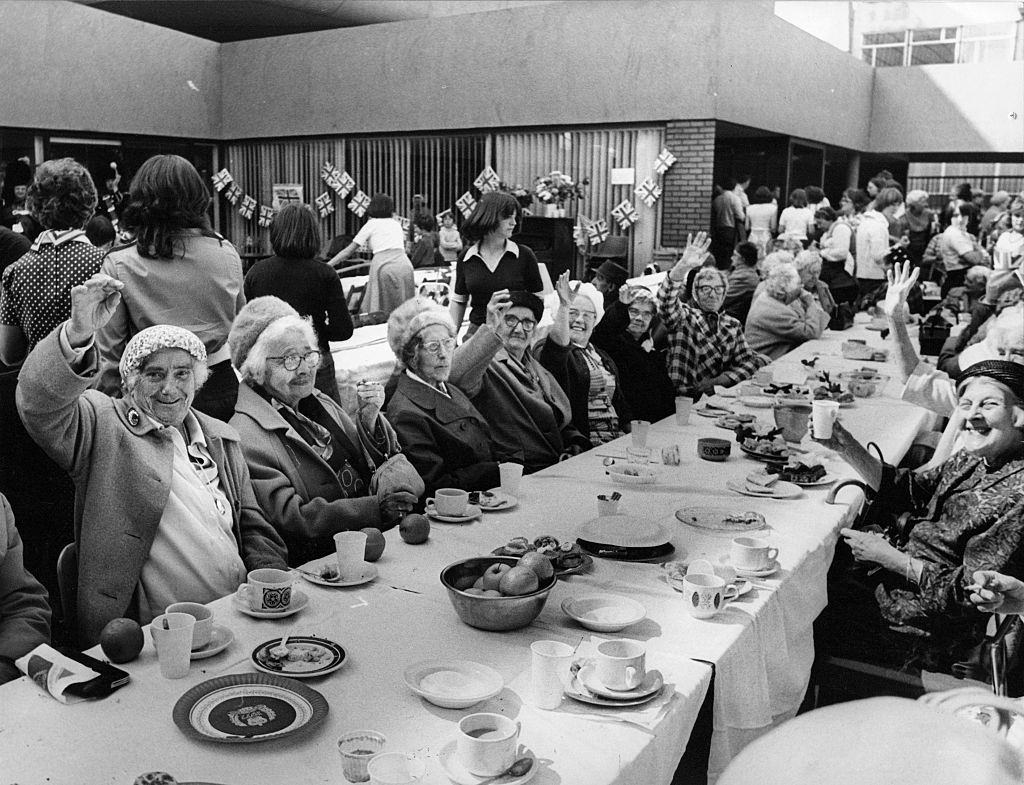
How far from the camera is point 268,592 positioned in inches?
84.3

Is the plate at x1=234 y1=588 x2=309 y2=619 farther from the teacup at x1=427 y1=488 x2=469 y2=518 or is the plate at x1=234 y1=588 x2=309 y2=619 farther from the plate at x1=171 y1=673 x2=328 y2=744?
the teacup at x1=427 y1=488 x2=469 y2=518

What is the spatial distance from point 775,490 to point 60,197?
272 centimetres

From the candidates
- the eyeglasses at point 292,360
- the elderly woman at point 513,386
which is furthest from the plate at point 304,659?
the elderly woman at point 513,386

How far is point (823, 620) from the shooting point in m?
3.17

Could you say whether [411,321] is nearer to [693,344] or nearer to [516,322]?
[516,322]

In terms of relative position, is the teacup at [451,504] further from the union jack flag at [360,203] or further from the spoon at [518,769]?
the union jack flag at [360,203]

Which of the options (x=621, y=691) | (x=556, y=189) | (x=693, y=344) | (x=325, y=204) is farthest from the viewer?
(x=325, y=204)

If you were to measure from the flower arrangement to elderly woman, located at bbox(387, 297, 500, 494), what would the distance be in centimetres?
754

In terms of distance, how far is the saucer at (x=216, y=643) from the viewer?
193 cm

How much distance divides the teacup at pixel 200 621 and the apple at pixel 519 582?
590 millimetres

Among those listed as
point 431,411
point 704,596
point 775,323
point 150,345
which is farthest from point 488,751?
point 775,323

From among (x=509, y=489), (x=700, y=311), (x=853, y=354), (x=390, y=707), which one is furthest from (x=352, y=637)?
(x=853, y=354)

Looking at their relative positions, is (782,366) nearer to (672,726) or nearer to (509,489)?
(509,489)

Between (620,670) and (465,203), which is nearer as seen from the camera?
(620,670)
